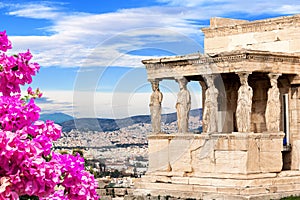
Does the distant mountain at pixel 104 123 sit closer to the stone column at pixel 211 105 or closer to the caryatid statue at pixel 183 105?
the caryatid statue at pixel 183 105

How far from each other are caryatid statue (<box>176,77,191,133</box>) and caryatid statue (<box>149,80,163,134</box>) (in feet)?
2.27

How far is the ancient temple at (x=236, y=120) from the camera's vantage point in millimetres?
17547

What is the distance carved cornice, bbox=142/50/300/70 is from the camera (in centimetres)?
1764

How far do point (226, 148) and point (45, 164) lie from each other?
1226 cm

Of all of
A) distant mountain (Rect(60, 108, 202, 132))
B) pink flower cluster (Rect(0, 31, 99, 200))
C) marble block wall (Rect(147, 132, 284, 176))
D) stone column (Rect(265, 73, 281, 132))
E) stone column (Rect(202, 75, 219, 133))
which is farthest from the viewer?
distant mountain (Rect(60, 108, 202, 132))

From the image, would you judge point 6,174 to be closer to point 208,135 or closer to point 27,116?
point 27,116

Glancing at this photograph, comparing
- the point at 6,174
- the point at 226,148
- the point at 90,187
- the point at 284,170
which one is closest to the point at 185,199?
the point at 226,148

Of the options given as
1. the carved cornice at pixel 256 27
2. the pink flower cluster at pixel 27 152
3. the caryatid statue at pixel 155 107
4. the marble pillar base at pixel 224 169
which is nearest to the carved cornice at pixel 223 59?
the caryatid statue at pixel 155 107

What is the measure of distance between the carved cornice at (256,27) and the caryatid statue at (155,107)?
7.59ft

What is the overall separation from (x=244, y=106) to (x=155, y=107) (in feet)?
9.23

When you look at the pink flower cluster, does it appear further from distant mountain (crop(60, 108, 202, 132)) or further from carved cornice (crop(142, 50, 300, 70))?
distant mountain (crop(60, 108, 202, 132))

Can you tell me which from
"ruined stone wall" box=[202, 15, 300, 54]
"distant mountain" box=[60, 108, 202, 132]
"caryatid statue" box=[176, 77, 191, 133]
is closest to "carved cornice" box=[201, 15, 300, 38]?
"ruined stone wall" box=[202, 15, 300, 54]

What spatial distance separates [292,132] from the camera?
18.9m

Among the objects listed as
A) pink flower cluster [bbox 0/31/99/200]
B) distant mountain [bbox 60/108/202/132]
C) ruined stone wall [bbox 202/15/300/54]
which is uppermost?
ruined stone wall [bbox 202/15/300/54]
